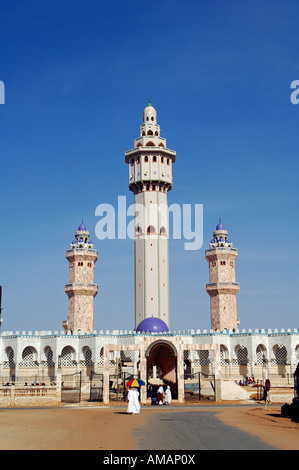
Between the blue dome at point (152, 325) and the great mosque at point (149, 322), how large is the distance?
12cm

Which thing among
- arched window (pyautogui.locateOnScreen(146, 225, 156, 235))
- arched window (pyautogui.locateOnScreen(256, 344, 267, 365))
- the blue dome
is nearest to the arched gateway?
the blue dome

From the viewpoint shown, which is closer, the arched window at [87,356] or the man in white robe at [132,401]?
the man in white robe at [132,401]

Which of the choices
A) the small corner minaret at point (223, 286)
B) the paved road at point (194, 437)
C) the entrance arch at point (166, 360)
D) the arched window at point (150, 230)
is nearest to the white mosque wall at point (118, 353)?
the small corner minaret at point (223, 286)

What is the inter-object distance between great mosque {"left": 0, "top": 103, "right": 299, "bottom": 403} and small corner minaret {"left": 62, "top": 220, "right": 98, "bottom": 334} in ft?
0.46

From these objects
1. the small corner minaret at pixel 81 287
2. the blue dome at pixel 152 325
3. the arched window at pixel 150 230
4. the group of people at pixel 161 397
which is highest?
the arched window at pixel 150 230

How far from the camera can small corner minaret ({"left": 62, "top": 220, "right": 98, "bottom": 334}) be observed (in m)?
74.8

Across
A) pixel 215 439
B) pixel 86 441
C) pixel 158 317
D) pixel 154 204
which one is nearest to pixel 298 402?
pixel 215 439

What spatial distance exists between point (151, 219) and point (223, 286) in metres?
13.8

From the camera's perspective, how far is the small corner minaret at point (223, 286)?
2911 inches

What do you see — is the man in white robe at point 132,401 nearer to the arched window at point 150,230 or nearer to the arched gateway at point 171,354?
the arched gateway at point 171,354

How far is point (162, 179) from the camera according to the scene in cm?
7350

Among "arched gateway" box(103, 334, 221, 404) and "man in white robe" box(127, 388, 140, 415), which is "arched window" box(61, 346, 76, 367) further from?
"man in white robe" box(127, 388, 140, 415)
